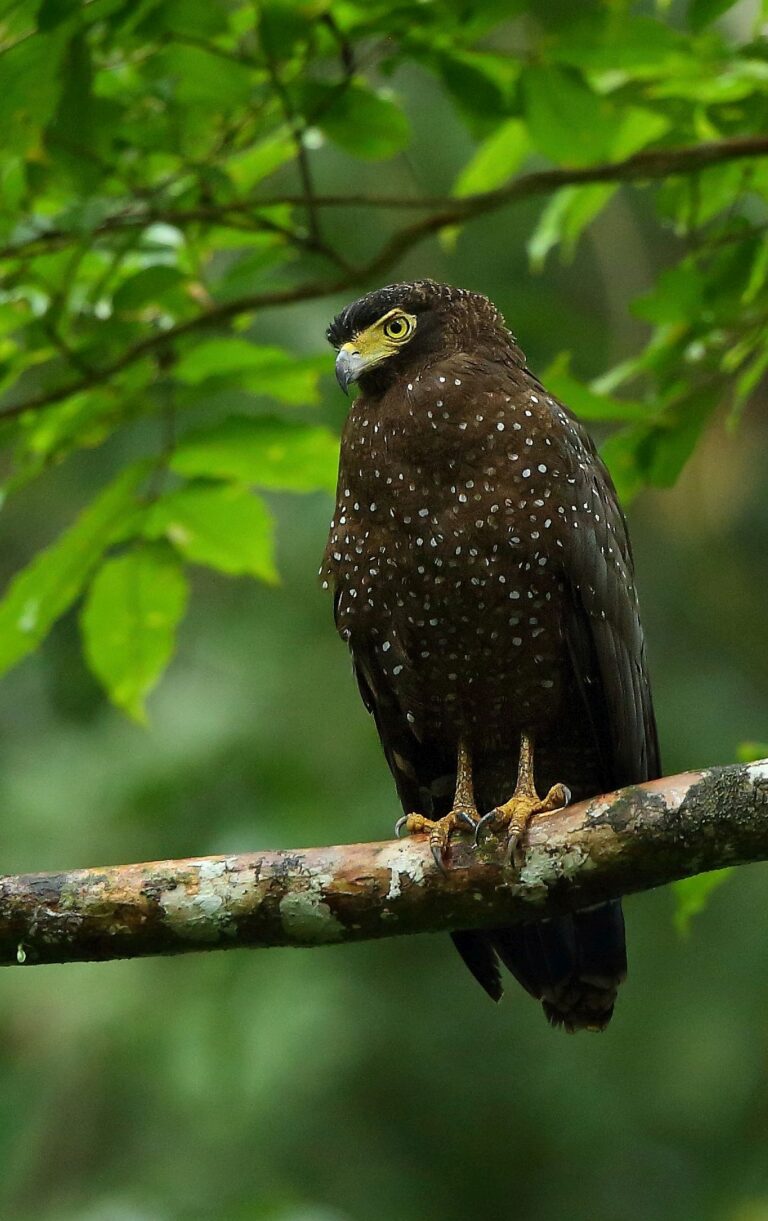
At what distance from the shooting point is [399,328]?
424cm

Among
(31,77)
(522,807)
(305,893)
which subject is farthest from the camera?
(522,807)

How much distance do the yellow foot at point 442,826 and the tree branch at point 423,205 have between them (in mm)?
1392

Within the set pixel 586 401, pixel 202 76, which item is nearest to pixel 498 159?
pixel 586 401

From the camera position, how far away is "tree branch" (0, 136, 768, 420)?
12.2 feet

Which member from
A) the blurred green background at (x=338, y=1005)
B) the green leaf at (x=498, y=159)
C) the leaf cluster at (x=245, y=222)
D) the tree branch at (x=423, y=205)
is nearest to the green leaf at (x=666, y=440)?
the leaf cluster at (x=245, y=222)

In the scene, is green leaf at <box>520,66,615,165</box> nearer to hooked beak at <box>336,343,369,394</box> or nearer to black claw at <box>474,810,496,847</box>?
hooked beak at <box>336,343,369,394</box>

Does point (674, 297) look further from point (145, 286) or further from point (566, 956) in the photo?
point (566, 956)

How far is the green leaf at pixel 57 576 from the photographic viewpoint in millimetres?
3812

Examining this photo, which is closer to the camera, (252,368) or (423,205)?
(252,368)

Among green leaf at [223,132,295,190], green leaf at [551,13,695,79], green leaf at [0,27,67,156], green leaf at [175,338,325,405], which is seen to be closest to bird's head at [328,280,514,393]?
green leaf at [175,338,325,405]

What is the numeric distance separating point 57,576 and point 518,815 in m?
1.32

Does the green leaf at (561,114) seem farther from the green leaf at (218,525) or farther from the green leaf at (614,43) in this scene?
the green leaf at (218,525)

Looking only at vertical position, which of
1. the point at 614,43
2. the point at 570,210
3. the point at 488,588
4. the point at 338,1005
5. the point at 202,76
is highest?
the point at 202,76

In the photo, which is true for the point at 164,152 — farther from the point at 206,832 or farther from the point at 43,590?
the point at 206,832
